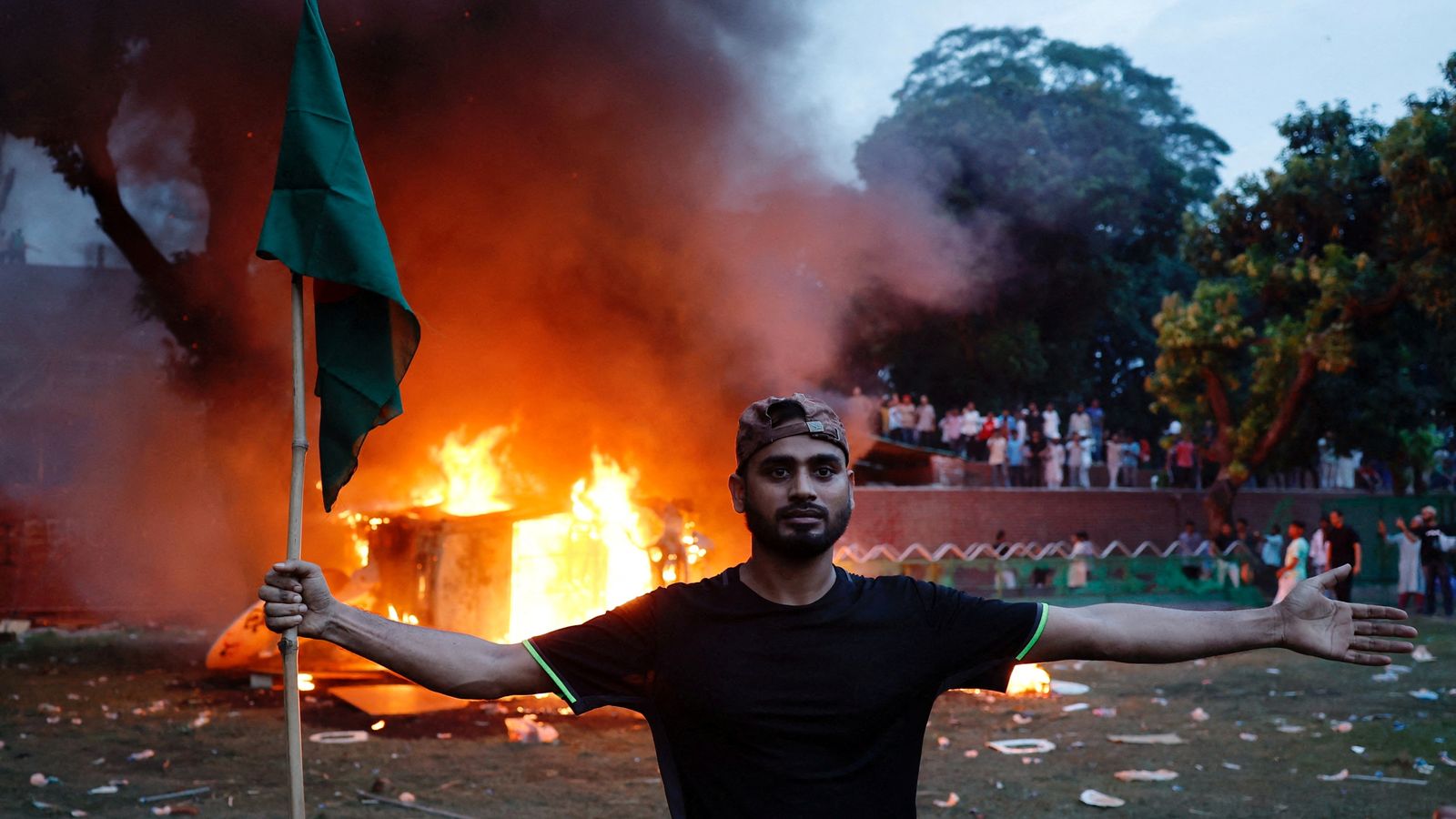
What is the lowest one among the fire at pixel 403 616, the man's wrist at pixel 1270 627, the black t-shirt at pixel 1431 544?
the fire at pixel 403 616

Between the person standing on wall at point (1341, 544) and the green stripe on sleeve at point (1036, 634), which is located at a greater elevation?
the green stripe on sleeve at point (1036, 634)

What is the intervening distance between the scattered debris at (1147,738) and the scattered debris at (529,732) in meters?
4.17

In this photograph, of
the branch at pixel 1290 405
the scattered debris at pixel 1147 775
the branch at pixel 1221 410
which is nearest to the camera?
the scattered debris at pixel 1147 775

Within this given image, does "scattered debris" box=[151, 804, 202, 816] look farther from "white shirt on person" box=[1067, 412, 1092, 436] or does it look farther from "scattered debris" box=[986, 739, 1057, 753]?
"white shirt on person" box=[1067, 412, 1092, 436]

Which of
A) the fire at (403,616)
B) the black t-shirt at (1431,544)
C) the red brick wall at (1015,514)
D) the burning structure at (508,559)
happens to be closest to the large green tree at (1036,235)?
the red brick wall at (1015,514)

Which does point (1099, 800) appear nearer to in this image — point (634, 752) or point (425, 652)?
point (634, 752)

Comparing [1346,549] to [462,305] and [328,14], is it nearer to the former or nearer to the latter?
[462,305]

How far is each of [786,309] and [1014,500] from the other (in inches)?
309

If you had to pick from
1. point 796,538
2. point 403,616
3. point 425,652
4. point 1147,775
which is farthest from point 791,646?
point 403,616

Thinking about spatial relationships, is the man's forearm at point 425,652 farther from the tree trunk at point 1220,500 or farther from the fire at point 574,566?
the tree trunk at point 1220,500

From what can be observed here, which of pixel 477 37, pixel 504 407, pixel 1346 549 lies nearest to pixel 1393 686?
pixel 1346 549

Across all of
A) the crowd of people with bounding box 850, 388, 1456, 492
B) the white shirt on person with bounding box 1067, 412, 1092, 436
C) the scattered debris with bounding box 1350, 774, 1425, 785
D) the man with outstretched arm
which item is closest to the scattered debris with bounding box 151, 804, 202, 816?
the man with outstretched arm

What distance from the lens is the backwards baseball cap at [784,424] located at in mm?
2777

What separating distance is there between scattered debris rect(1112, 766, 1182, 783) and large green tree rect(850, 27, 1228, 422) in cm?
1774
